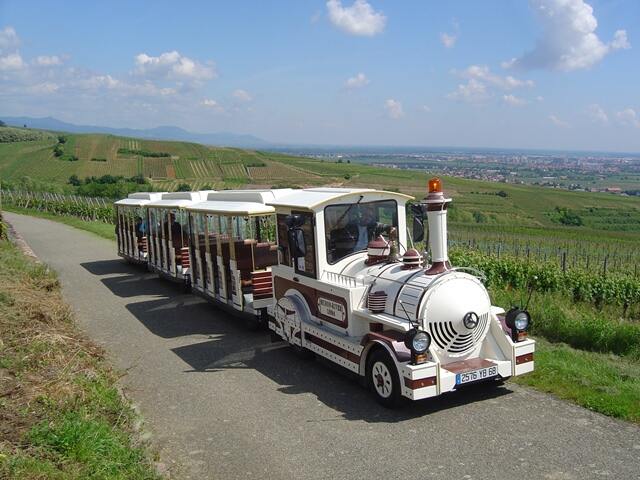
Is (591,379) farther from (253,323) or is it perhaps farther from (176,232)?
(176,232)

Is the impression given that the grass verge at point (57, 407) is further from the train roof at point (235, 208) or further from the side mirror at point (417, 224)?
the side mirror at point (417, 224)

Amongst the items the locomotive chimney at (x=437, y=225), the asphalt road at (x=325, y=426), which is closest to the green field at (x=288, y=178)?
the asphalt road at (x=325, y=426)

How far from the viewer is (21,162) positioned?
2918 inches

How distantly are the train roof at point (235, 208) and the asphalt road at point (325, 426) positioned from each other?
2244 mm

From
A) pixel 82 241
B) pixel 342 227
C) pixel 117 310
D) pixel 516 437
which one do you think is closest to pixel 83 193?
pixel 82 241

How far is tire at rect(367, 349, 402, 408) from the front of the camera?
22.4ft

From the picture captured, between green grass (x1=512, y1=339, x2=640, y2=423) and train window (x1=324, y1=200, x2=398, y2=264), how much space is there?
2.78 metres

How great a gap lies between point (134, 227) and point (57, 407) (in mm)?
13066

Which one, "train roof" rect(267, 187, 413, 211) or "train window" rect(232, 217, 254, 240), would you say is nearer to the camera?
"train roof" rect(267, 187, 413, 211)

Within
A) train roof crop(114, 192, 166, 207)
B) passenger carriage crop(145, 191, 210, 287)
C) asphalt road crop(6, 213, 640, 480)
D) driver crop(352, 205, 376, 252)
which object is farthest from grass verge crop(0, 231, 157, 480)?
train roof crop(114, 192, 166, 207)

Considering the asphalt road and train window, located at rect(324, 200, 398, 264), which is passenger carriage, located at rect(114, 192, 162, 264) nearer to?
the asphalt road

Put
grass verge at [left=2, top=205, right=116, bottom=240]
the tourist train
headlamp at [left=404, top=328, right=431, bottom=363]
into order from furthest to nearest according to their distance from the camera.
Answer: grass verge at [left=2, top=205, right=116, bottom=240] → the tourist train → headlamp at [left=404, top=328, right=431, bottom=363]

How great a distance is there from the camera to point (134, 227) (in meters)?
18.6

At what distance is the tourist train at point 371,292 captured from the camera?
6.98 m
